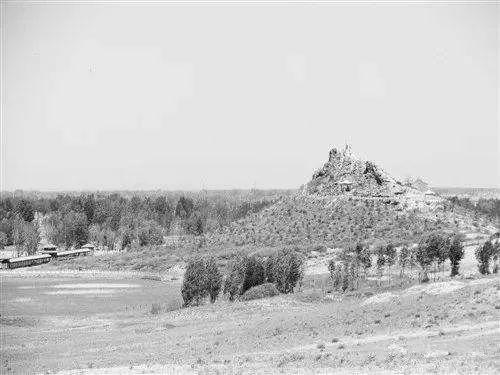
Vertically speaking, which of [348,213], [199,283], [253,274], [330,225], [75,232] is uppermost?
[348,213]

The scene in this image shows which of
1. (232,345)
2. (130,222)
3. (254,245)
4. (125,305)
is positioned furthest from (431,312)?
(130,222)

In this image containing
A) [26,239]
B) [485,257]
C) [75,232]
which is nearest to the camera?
[485,257]

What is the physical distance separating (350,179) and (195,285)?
84295 mm

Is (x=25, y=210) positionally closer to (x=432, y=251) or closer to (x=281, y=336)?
(x=432, y=251)

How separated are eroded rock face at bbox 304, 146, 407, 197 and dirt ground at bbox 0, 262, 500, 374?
258ft

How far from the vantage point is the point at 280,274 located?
7369 centimetres

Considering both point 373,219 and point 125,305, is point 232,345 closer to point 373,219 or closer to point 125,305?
point 125,305

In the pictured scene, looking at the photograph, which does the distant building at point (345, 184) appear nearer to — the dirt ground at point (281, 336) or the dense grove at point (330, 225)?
the dense grove at point (330, 225)

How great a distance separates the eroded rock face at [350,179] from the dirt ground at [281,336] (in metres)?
78.6

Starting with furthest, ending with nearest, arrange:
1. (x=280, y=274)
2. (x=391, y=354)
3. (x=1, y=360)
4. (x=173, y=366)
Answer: (x=280, y=274), (x=1, y=360), (x=173, y=366), (x=391, y=354)

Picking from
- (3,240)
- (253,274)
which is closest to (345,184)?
(253,274)

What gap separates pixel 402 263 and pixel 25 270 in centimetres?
7353

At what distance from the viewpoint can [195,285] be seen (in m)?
71.1

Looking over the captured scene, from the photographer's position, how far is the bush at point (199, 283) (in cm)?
7075
